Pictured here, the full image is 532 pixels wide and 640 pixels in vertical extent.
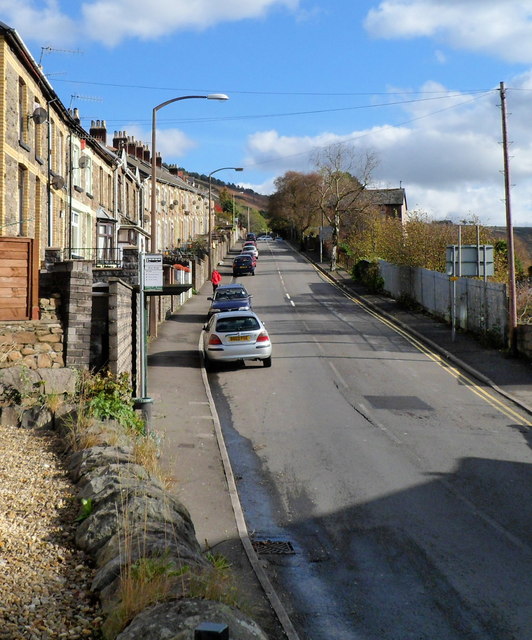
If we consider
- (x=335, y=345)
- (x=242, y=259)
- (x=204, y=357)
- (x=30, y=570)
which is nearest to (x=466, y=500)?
(x=30, y=570)

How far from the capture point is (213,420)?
15.2 m

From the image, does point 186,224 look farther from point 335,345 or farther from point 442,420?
point 442,420

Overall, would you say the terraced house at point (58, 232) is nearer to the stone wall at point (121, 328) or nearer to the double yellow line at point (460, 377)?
the stone wall at point (121, 328)

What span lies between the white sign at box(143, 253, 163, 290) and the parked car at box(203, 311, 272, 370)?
26.8 feet

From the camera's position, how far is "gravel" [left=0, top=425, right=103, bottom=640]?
510 centimetres

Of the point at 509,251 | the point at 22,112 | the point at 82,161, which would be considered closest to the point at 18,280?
the point at 22,112

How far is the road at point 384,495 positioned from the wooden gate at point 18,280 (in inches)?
178

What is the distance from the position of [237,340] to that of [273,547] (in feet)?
40.7

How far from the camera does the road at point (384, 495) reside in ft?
23.0

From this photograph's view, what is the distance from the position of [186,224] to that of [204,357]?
6167 cm

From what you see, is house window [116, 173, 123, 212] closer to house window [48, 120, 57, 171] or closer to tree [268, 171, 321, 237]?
house window [48, 120, 57, 171]

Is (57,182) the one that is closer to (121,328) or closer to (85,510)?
(121,328)

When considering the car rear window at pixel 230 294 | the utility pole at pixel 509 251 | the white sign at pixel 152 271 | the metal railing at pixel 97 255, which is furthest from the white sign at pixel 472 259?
the white sign at pixel 152 271

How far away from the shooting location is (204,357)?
888 inches
